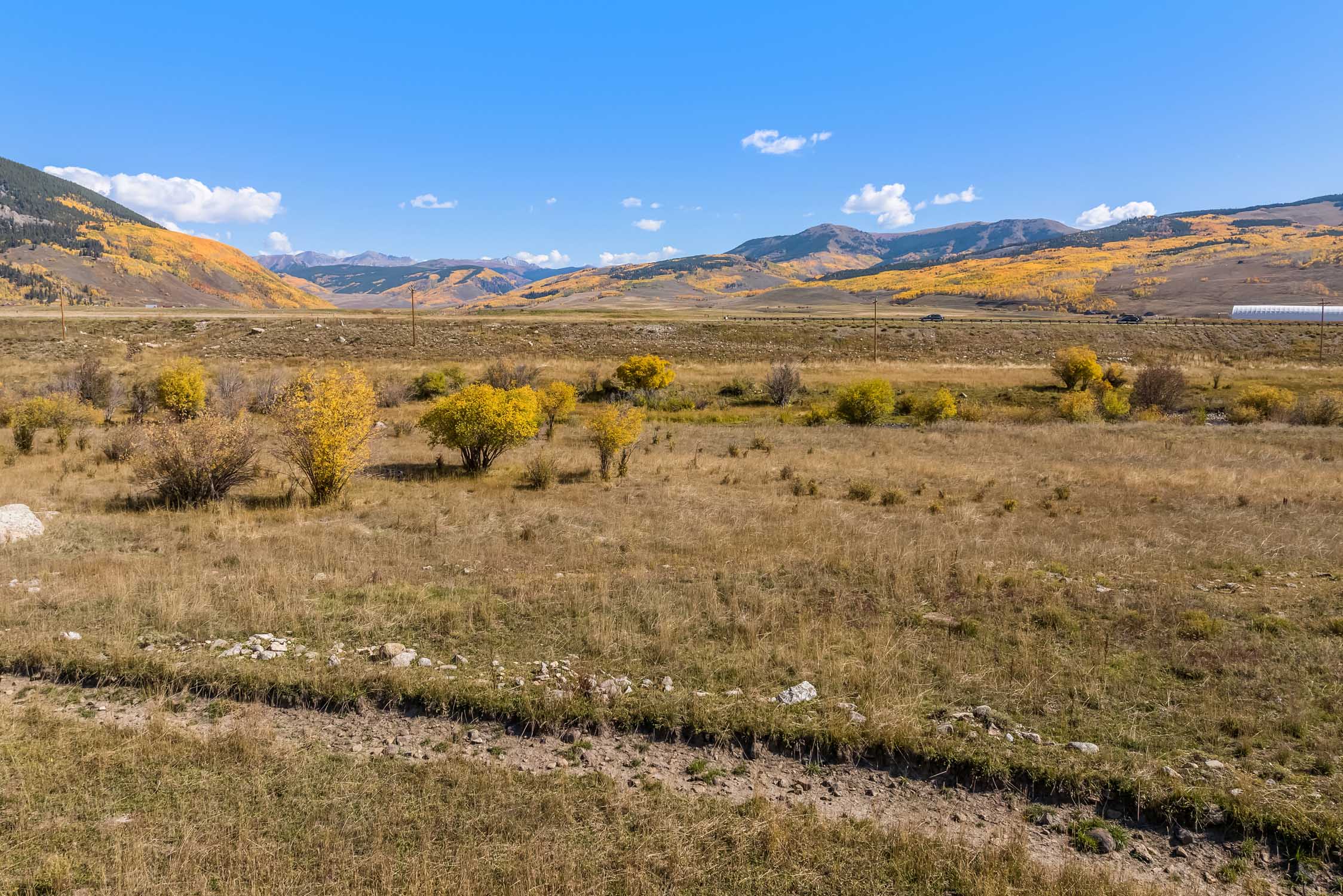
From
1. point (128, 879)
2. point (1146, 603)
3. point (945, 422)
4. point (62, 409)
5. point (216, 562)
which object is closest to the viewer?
point (128, 879)

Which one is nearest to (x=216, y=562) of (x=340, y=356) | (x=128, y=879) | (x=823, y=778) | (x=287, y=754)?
(x=287, y=754)

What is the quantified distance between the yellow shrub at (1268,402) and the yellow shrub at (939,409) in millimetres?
15750

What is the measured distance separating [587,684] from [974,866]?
3.96 m

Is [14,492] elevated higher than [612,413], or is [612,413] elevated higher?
[612,413]

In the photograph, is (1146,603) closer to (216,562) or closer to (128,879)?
(128,879)

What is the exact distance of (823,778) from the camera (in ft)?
19.0

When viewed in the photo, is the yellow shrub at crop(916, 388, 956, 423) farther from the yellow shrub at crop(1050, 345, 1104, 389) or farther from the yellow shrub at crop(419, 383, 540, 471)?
the yellow shrub at crop(419, 383, 540, 471)

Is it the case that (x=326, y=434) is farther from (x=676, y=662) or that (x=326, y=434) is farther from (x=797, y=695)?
(x=797, y=695)

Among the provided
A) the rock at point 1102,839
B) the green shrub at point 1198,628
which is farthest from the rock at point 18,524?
the green shrub at point 1198,628

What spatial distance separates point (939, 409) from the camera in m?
32.4

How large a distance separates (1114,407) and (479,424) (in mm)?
33009

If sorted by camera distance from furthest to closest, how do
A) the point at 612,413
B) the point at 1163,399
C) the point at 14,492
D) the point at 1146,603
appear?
the point at 1163,399, the point at 612,413, the point at 14,492, the point at 1146,603

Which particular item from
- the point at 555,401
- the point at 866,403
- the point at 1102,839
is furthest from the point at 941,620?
the point at 866,403

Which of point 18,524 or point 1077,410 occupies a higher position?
point 1077,410
